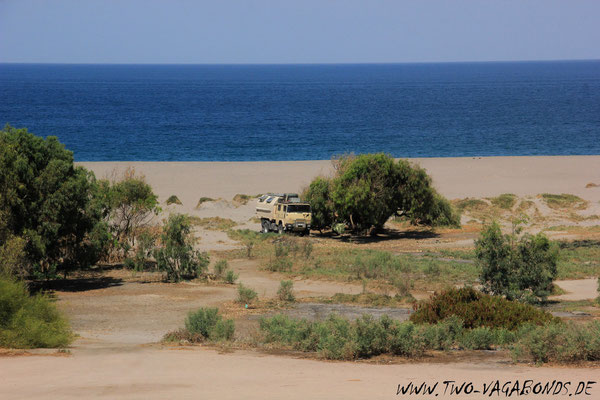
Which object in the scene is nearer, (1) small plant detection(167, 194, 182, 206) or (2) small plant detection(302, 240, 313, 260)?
(2) small plant detection(302, 240, 313, 260)

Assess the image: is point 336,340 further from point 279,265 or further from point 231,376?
point 279,265

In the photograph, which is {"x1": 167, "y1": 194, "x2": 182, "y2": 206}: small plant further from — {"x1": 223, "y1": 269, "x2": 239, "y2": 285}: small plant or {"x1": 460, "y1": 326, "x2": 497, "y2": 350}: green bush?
{"x1": 460, "y1": 326, "x2": 497, "y2": 350}: green bush

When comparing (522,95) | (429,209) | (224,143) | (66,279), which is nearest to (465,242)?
(429,209)

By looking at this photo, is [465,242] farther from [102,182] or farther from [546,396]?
[546,396]

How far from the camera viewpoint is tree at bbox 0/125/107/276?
71.9 feet

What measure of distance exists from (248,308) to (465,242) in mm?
16399

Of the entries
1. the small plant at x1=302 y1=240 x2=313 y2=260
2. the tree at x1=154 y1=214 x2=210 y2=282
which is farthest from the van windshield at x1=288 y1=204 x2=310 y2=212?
A: the tree at x1=154 y1=214 x2=210 y2=282

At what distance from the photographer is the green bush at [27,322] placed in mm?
13047

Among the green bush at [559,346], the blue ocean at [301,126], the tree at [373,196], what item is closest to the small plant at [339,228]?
the tree at [373,196]

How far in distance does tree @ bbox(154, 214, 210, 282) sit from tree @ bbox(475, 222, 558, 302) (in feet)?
32.1

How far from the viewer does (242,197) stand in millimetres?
45188

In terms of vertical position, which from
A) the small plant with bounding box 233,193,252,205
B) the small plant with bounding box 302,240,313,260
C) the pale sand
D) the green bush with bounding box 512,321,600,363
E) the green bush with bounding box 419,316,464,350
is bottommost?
the small plant with bounding box 302,240,313,260

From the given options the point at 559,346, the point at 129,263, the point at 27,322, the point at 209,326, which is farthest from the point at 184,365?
the point at 129,263

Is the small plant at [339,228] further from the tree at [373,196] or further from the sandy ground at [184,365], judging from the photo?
the sandy ground at [184,365]
